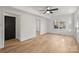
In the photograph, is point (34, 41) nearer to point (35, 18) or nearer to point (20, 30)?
point (20, 30)

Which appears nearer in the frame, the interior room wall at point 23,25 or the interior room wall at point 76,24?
the interior room wall at point 23,25

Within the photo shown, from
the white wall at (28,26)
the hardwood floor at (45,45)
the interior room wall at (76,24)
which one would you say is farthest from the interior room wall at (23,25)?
the interior room wall at (76,24)

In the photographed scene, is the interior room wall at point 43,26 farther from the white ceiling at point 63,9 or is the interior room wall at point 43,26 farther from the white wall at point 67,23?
the white ceiling at point 63,9

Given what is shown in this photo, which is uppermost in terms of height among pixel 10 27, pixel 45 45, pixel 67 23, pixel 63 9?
pixel 63 9

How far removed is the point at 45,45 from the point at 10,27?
3.11ft

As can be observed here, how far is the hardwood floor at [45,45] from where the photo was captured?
6.34 ft

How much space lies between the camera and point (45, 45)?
7.01 ft

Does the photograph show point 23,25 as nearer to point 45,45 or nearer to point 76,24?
point 45,45

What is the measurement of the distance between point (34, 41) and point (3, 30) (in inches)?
31.0

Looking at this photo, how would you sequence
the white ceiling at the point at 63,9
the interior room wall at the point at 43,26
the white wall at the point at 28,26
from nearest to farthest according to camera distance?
the white ceiling at the point at 63,9 → the white wall at the point at 28,26 → the interior room wall at the point at 43,26

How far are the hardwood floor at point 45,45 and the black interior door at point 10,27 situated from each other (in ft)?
0.38

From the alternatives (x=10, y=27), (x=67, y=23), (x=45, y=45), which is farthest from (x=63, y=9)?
(x=10, y=27)

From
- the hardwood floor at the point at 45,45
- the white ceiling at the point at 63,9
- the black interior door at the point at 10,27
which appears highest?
the white ceiling at the point at 63,9
